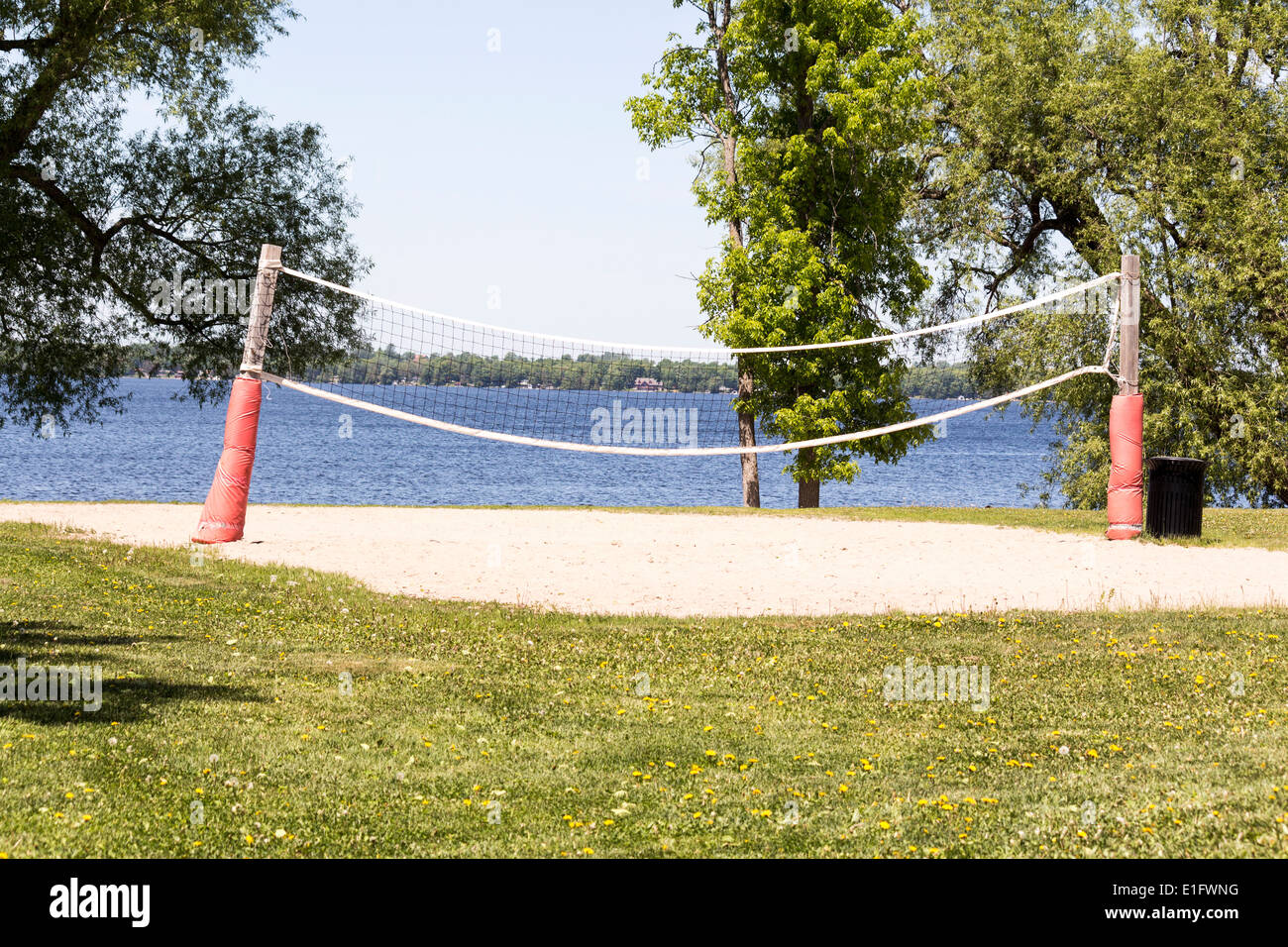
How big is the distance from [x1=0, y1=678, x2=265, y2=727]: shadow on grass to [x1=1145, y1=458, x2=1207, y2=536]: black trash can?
39.0ft

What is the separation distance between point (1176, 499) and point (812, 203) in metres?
9.59

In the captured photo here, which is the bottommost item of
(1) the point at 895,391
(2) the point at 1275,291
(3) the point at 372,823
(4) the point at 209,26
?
(3) the point at 372,823

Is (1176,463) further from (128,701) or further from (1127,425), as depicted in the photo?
(128,701)

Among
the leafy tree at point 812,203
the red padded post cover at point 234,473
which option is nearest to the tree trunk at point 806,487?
the leafy tree at point 812,203

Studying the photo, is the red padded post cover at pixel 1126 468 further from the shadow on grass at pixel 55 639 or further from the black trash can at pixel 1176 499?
the shadow on grass at pixel 55 639

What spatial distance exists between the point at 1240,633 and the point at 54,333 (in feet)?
66.3

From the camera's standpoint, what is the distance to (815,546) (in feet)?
48.8

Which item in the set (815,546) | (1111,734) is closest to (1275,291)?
(815,546)

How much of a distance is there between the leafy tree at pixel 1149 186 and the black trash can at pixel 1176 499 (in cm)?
869

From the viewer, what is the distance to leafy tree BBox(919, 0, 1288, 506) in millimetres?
22969

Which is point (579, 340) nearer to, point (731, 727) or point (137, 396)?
point (731, 727)

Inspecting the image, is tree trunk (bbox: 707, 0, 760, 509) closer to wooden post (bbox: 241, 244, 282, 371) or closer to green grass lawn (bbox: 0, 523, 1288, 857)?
wooden post (bbox: 241, 244, 282, 371)

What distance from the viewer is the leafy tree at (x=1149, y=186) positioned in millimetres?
22969

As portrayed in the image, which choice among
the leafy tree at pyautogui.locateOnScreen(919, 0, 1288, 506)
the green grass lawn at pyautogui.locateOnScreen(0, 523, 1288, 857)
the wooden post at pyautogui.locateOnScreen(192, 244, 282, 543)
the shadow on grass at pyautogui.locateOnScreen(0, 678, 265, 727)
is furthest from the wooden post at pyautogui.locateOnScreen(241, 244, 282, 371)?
the leafy tree at pyautogui.locateOnScreen(919, 0, 1288, 506)
